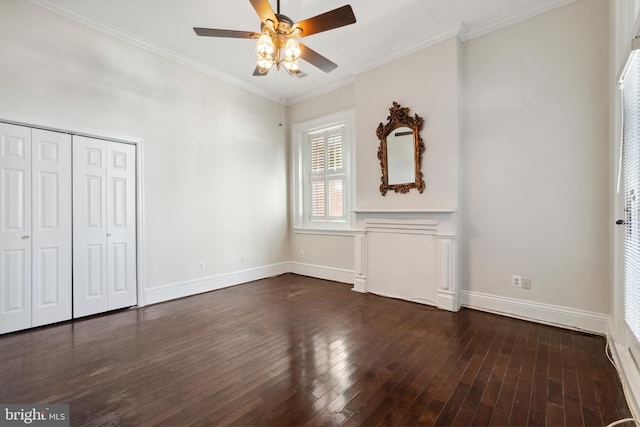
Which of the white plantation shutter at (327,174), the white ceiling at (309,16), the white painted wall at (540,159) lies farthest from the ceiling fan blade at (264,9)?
the white plantation shutter at (327,174)

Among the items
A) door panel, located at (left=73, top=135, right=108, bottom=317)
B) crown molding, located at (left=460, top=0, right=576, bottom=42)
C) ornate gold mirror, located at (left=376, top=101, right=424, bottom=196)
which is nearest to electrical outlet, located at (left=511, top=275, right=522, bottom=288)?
ornate gold mirror, located at (left=376, top=101, right=424, bottom=196)

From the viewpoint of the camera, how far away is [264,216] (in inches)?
203

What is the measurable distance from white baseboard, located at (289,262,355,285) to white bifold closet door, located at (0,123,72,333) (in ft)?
10.7

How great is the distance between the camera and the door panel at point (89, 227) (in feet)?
10.4

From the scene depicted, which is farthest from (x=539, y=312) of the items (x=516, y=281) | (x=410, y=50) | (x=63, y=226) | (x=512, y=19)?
(x=63, y=226)

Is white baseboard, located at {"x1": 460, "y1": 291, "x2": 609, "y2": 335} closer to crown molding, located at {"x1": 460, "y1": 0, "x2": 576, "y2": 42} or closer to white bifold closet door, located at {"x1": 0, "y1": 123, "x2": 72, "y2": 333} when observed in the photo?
crown molding, located at {"x1": 460, "y1": 0, "x2": 576, "y2": 42}

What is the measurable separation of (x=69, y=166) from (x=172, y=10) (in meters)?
2.02

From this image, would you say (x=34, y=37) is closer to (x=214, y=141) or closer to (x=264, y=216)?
(x=214, y=141)

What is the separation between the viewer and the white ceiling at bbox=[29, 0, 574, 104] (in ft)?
9.77

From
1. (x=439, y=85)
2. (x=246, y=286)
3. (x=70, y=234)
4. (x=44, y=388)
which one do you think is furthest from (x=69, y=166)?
(x=439, y=85)

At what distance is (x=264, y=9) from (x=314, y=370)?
269 cm

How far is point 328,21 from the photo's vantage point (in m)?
2.22

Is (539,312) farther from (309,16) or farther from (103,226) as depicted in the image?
(103,226)

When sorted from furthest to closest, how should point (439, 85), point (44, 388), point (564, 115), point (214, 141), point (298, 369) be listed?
point (214, 141)
point (439, 85)
point (564, 115)
point (298, 369)
point (44, 388)
